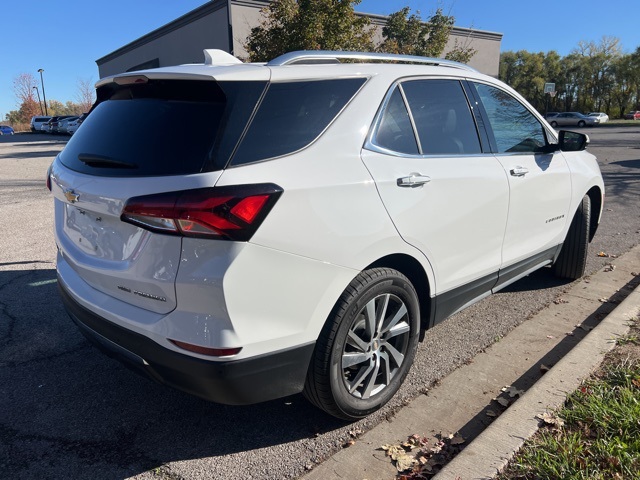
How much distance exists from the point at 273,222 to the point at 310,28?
577 inches

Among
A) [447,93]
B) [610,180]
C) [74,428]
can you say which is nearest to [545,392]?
[447,93]

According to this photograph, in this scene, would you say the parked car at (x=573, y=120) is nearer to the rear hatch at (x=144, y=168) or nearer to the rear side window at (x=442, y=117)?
the rear side window at (x=442, y=117)

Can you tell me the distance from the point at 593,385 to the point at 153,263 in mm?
2512

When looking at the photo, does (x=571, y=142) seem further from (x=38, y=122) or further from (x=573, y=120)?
(x=38, y=122)

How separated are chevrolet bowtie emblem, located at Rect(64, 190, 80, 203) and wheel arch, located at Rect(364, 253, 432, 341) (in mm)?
1500

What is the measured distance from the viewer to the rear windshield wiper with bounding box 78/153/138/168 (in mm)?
2330

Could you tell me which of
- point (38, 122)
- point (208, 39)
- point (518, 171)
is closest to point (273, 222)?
point (518, 171)

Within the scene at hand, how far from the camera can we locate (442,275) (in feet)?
10.0

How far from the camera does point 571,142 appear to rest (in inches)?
166

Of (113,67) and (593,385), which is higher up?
(113,67)

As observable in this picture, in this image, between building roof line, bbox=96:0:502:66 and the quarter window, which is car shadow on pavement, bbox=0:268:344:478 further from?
building roof line, bbox=96:0:502:66

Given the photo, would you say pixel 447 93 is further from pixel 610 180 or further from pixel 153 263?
pixel 610 180

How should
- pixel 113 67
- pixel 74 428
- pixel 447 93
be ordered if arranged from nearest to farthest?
pixel 74 428
pixel 447 93
pixel 113 67

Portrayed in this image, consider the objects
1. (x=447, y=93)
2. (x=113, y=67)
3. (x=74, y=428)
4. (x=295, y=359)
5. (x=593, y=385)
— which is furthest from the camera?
(x=113, y=67)
